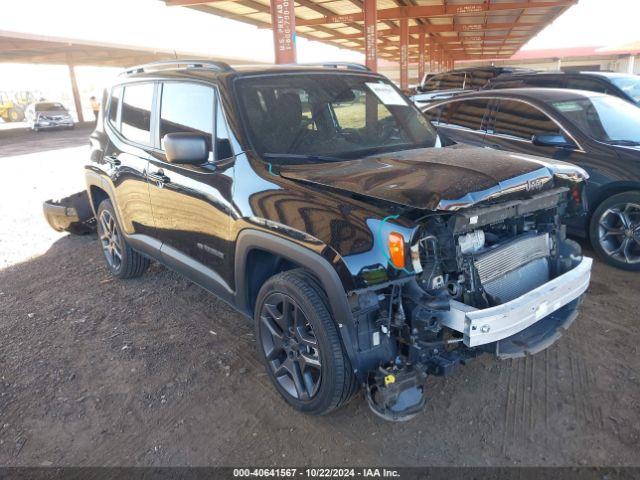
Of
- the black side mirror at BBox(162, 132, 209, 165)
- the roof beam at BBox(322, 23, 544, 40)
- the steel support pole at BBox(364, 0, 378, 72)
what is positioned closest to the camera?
the black side mirror at BBox(162, 132, 209, 165)

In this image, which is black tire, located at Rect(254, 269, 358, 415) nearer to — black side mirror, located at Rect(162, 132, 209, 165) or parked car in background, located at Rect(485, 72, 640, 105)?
black side mirror, located at Rect(162, 132, 209, 165)

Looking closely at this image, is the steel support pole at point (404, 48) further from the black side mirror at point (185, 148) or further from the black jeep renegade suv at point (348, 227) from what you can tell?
the black side mirror at point (185, 148)

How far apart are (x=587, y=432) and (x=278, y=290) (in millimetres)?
1871

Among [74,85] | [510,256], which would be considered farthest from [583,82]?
[74,85]

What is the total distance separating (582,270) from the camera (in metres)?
2.91

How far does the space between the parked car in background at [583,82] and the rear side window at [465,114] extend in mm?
2446

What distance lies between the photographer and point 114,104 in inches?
184

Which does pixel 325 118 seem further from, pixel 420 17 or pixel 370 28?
pixel 420 17

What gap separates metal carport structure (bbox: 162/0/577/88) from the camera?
1274 centimetres

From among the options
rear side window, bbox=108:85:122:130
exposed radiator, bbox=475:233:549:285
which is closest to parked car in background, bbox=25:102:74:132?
rear side window, bbox=108:85:122:130

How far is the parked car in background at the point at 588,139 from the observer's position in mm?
4688

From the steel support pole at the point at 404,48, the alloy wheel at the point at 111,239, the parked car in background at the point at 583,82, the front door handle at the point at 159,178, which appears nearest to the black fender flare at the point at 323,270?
the front door handle at the point at 159,178

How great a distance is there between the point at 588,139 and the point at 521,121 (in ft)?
2.73

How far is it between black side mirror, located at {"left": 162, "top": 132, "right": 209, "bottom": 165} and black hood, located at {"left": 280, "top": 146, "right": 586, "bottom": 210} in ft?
1.80
